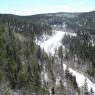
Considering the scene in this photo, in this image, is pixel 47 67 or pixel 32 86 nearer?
pixel 32 86

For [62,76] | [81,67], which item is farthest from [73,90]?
[81,67]

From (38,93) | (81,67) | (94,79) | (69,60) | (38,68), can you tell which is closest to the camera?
(38,93)

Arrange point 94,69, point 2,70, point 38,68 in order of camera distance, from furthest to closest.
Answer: point 94,69
point 38,68
point 2,70

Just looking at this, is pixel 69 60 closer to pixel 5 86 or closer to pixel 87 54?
pixel 87 54

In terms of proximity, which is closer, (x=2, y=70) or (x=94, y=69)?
(x=2, y=70)

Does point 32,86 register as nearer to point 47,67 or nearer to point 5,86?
point 5,86

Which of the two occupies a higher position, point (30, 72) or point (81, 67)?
point (30, 72)

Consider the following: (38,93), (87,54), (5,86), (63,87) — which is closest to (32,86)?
(38,93)

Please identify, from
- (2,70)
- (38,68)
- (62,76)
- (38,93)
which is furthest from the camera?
(62,76)

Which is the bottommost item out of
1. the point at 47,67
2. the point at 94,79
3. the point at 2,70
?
the point at 94,79
